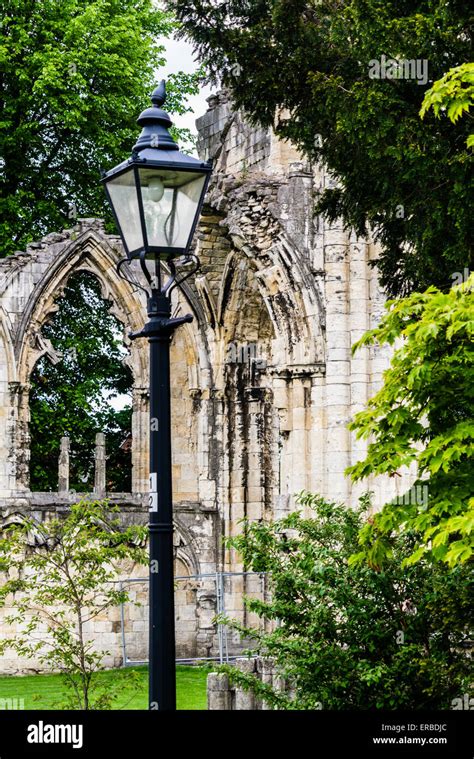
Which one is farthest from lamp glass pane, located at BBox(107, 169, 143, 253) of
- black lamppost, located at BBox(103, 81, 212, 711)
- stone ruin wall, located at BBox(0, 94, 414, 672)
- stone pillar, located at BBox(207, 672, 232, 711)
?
stone ruin wall, located at BBox(0, 94, 414, 672)

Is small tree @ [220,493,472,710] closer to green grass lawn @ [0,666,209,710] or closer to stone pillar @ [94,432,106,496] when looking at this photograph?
green grass lawn @ [0,666,209,710]

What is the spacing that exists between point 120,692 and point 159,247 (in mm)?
10668

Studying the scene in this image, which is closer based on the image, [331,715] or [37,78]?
[331,715]

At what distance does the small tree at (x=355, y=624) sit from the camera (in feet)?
37.0

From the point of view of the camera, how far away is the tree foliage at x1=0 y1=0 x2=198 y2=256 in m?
27.6

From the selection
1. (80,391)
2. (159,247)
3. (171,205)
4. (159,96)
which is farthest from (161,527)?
(80,391)

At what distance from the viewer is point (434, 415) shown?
9789 mm

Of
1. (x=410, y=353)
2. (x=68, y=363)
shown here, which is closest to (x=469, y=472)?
(x=410, y=353)

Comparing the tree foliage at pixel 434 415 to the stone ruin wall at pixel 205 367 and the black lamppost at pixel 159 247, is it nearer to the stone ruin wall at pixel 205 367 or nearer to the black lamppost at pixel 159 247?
the black lamppost at pixel 159 247

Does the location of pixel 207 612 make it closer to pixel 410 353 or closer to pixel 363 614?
pixel 363 614

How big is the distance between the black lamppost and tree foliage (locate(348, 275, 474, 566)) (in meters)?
1.89

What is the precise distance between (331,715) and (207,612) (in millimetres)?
13880

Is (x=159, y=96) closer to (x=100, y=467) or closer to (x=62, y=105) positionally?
(x=100, y=467)

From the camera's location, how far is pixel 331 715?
9.80 m
